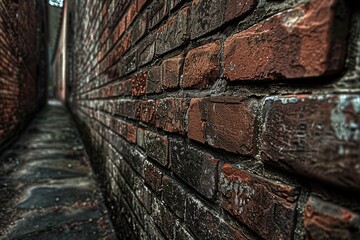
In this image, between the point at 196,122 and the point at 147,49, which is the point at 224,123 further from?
the point at 147,49

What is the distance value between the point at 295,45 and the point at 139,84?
3.42 feet

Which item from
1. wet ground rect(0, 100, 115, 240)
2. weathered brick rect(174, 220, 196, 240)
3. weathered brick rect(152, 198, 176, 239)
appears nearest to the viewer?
weathered brick rect(174, 220, 196, 240)

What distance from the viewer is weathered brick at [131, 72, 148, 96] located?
1315 mm

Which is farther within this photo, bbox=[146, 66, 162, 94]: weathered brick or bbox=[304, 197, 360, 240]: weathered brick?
bbox=[146, 66, 162, 94]: weathered brick

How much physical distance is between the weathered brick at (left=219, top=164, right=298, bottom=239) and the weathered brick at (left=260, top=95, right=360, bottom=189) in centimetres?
6

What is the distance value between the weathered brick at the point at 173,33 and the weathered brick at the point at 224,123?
0.26 m

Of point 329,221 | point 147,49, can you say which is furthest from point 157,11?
point 329,221

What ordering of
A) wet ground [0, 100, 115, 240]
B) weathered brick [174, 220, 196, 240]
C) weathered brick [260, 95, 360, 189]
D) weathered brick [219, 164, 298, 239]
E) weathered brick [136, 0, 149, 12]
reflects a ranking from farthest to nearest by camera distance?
wet ground [0, 100, 115, 240] < weathered brick [136, 0, 149, 12] < weathered brick [174, 220, 196, 240] < weathered brick [219, 164, 298, 239] < weathered brick [260, 95, 360, 189]

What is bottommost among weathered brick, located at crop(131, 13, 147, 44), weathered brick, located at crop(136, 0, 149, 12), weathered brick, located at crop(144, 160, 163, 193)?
weathered brick, located at crop(144, 160, 163, 193)

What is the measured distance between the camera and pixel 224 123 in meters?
0.64

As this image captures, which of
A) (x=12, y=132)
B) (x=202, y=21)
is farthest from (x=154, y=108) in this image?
(x=12, y=132)

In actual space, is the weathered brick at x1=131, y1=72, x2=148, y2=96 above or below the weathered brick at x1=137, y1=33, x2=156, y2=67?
below

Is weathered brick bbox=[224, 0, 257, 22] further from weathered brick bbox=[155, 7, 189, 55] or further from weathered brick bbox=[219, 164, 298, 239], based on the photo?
weathered brick bbox=[219, 164, 298, 239]

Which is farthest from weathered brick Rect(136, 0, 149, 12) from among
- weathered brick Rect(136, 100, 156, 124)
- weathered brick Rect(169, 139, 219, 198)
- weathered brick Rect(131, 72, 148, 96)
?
weathered brick Rect(169, 139, 219, 198)
